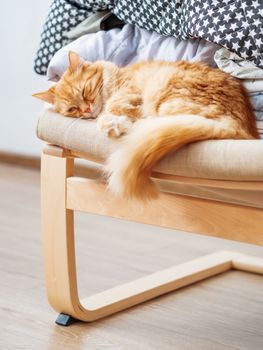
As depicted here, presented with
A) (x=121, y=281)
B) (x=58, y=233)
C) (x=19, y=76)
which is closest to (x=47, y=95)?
(x=58, y=233)

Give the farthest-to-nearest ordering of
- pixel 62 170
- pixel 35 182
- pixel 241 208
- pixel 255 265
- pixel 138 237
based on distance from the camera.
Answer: pixel 35 182 < pixel 138 237 < pixel 255 265 < pixel 62 170 < pixel 241 208

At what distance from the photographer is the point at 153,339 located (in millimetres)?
1541

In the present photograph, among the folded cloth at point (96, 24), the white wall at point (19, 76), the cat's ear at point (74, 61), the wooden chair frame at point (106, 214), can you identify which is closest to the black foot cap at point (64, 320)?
the wooden chair frame at point (106, 214)

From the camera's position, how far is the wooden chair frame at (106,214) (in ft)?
4.41

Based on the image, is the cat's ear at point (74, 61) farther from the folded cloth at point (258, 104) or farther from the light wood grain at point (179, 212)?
the folded cloth at point (258, 104)

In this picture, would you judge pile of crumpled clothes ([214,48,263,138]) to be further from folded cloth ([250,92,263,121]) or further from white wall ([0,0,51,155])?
white wall ([0,0,51,155])

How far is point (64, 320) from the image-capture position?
1.61m

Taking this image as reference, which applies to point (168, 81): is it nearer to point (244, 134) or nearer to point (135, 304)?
point (244, 134)

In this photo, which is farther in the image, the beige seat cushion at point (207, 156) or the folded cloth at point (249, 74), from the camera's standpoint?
the folded cloth at point (249, 74)

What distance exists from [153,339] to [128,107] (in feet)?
1.73

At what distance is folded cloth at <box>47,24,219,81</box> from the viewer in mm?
1608

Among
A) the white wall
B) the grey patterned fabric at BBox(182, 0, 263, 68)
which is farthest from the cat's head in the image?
the white wall

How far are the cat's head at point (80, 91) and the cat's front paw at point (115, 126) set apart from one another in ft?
0.52

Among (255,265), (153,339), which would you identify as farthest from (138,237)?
(153,339)
